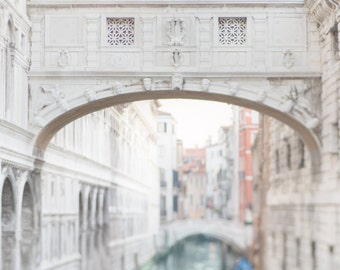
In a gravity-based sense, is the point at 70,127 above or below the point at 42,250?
above

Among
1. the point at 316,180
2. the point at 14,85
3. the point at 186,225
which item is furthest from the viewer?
the point at 186,225

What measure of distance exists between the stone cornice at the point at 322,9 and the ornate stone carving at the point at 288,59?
2.49ft

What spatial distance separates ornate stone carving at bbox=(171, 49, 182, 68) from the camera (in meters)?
20.0

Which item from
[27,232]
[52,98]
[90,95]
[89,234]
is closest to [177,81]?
[90,95]

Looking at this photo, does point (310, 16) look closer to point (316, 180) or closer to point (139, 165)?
point (316, 180)

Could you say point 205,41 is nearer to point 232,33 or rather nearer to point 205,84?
point 232,33

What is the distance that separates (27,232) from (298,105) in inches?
217

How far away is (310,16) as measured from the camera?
20.0m

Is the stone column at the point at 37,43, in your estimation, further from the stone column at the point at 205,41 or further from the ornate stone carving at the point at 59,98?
the stone column at the point at 205,41

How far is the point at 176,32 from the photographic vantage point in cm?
2011

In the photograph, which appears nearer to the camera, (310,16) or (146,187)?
(310,16)

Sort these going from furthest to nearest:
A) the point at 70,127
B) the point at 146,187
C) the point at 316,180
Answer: the point at 146,187
the point at 70,127
the point at 316,180

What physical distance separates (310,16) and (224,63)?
5.74ft

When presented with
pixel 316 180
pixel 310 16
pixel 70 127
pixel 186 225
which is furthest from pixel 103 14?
pixel 186 225
